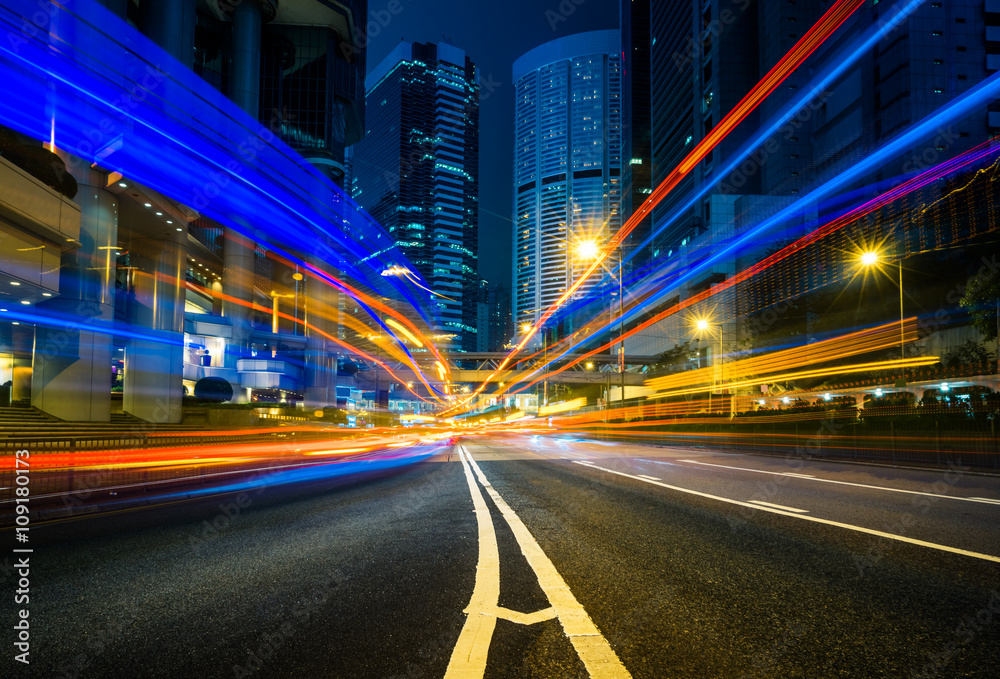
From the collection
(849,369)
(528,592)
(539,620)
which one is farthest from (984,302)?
(539,620)

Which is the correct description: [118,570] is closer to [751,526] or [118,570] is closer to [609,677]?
[609,677]

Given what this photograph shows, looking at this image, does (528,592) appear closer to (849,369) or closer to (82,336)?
(82,336)

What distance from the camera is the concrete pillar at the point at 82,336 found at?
91.0 feet

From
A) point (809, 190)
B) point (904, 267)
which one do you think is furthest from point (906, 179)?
point (809, 190)

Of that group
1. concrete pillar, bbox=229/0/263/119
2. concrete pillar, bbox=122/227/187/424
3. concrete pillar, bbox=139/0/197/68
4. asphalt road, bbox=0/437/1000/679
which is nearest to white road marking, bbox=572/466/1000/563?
asphalt road, bbox=0/437/1000/679

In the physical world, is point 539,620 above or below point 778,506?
above

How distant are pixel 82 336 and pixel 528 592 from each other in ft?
108

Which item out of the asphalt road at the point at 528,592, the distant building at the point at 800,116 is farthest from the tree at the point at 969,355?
the asphalt road at the point at 528,592

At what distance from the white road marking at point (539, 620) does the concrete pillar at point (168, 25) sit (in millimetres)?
47136

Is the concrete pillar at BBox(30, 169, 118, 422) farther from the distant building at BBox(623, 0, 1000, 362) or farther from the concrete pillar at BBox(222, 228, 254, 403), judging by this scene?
the distant building at BBox(623, 0, 1000, 362)

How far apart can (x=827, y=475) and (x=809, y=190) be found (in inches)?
3088

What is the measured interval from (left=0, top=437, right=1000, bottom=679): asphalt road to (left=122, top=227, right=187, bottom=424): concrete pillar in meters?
32.6

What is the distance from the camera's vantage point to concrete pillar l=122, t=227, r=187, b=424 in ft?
120

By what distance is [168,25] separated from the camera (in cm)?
3969
